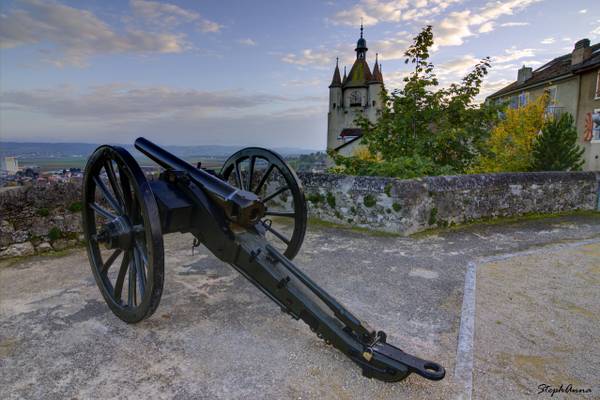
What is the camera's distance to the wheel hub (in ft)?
9.58

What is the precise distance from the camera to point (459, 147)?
8539 millimetres

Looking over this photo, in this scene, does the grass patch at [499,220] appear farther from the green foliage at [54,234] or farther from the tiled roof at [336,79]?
the tiled roof at [336,79]

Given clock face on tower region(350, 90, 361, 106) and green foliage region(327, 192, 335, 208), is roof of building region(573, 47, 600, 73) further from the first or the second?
clock face on tower region(350, 90, 361, 106)

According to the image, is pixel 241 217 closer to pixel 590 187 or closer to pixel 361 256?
pixel 361 256

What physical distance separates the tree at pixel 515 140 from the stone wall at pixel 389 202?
197 cm

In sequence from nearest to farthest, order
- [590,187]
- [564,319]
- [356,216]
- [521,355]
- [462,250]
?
[521,355]
[564,319]
[462,250]
[356,216]
[590,187]

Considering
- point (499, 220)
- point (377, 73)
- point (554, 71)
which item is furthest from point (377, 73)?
point (499, 220)

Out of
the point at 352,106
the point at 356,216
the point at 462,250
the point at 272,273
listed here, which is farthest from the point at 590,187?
the point at 352,106

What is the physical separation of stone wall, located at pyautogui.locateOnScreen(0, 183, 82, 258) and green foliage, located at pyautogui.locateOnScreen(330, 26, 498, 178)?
213 inches

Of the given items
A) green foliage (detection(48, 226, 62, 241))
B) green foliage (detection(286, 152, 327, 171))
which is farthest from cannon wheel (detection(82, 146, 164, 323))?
green foliage (detection(48, 226, 62, 241))

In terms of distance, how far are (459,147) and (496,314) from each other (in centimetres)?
608

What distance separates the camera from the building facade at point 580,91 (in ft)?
67.5

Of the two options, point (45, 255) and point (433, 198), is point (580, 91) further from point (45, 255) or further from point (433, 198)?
point (45, 255)

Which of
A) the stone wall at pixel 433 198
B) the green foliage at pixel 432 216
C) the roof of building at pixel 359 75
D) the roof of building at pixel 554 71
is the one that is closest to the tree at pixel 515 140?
the stone wall at pixel 433 198
